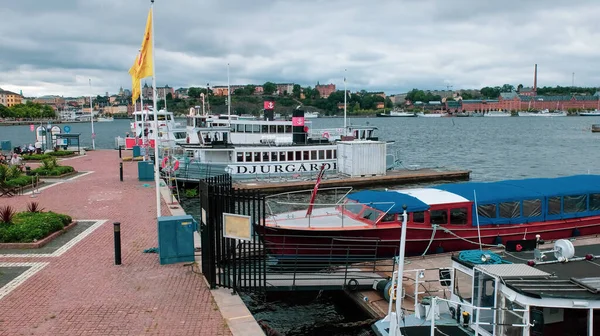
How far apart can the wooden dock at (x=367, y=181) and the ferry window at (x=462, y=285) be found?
21883mm

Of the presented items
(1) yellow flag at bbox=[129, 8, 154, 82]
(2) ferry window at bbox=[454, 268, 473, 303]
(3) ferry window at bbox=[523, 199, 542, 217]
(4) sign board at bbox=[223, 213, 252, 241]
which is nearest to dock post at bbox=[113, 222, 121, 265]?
(4) sign board at bbox=[223, 213, 252, 241]

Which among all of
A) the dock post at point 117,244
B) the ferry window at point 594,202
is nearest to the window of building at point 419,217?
the ferry window at point 594,202

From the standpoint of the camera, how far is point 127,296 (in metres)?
11.3

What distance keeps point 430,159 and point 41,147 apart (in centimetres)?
4680

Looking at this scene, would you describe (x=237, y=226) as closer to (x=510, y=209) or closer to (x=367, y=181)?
(x=510, y=209)

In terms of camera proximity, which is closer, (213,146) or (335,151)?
(213,146)

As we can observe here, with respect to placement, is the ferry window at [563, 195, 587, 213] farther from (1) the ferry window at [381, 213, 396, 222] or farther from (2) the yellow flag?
(2) the yellow flag

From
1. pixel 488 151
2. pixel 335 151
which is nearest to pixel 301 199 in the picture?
pixel 335 151

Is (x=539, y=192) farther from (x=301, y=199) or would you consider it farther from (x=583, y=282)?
(x=301, y=199)

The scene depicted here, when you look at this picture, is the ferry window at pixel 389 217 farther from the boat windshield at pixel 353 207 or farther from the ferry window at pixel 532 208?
the ferry window at pixel 532 208

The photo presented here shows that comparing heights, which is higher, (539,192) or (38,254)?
(539,192)

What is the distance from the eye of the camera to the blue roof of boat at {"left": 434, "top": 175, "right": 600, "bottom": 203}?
54.5ft

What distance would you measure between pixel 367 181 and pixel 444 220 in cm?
1991

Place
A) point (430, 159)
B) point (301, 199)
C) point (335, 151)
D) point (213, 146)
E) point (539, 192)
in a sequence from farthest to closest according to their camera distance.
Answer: point (430, 159)
point (335, 151)
point (213, 146)
point (301, 199)
point (539, 192)
